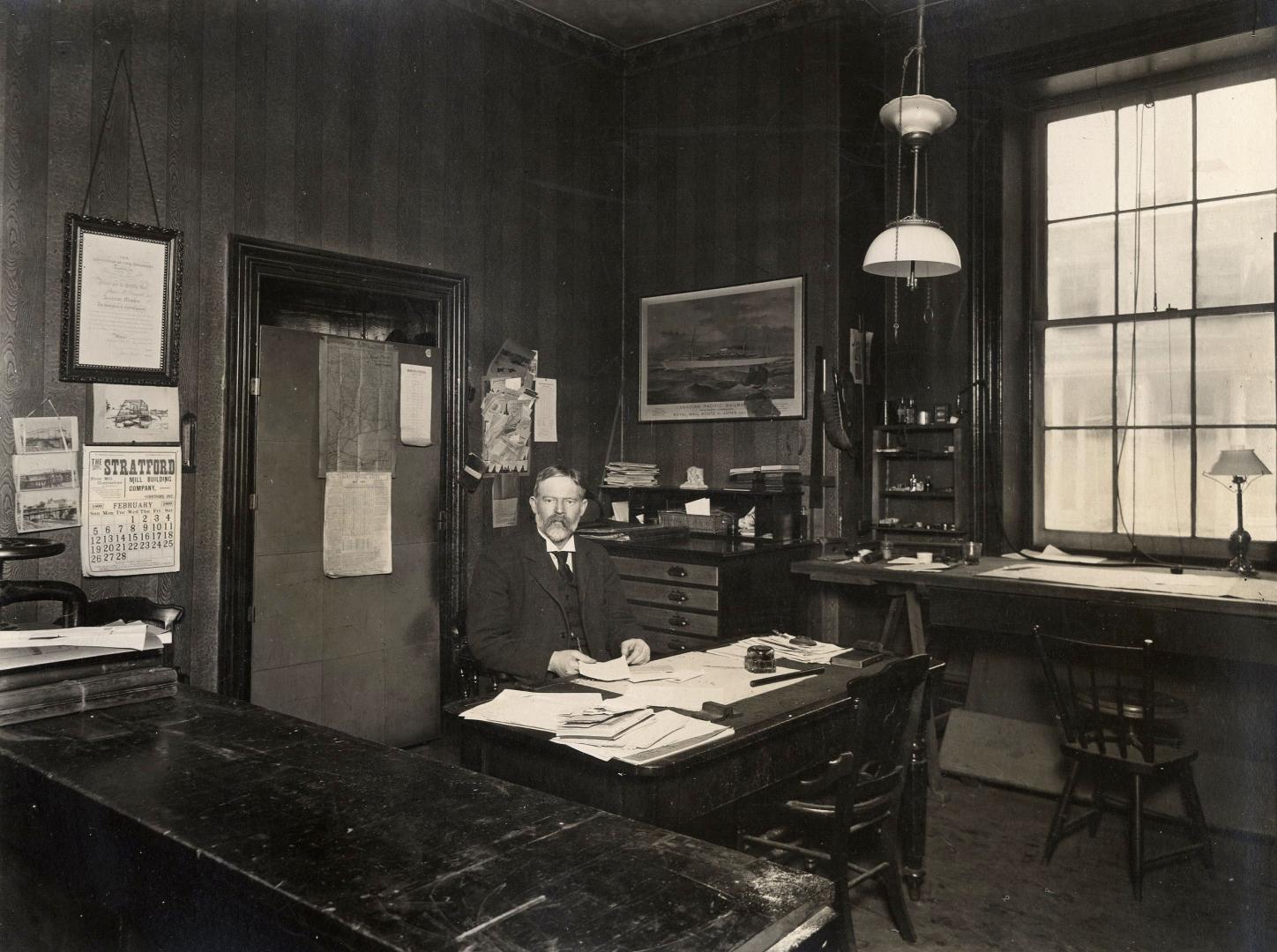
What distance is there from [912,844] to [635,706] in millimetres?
1369

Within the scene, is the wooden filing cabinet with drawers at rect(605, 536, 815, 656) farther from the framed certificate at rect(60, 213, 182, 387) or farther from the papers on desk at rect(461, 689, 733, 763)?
the framed certificate at rect(60, 213, 182, 387)

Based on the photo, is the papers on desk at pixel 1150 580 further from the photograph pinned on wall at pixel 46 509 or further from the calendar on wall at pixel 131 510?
the photograph pinned on wall at pixel 46 509

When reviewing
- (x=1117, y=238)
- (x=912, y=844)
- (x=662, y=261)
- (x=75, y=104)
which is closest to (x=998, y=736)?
(x=912, y=844)

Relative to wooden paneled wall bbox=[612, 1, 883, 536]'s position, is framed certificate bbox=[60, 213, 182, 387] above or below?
below

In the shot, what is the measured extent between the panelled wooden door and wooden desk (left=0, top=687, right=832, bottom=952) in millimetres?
2320

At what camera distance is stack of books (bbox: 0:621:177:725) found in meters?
1.96

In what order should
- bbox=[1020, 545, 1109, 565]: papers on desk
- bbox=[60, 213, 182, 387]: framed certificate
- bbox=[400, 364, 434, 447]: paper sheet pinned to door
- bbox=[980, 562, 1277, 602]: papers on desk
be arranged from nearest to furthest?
bbox=[60, 213, 182, 387]: framed certificate < bbox=[980, 562, 1277, 602]: papers on desk < bbox=[1020, 545, 1109, 565]: papers on desk < bbox=[400, 364, 434, 447]: paper sheet pinned to door

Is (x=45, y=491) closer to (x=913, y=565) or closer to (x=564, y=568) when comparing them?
(x=564, y=568)

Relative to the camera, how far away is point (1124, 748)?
3.36 m

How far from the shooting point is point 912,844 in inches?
124

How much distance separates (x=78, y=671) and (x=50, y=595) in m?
0.70

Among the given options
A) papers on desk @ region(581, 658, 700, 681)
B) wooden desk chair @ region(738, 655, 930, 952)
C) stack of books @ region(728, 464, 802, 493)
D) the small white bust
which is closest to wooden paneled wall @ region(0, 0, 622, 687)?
the small white bust

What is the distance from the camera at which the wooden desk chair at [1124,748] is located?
10.6ft

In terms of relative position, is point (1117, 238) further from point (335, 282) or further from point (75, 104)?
point (75, 104)
